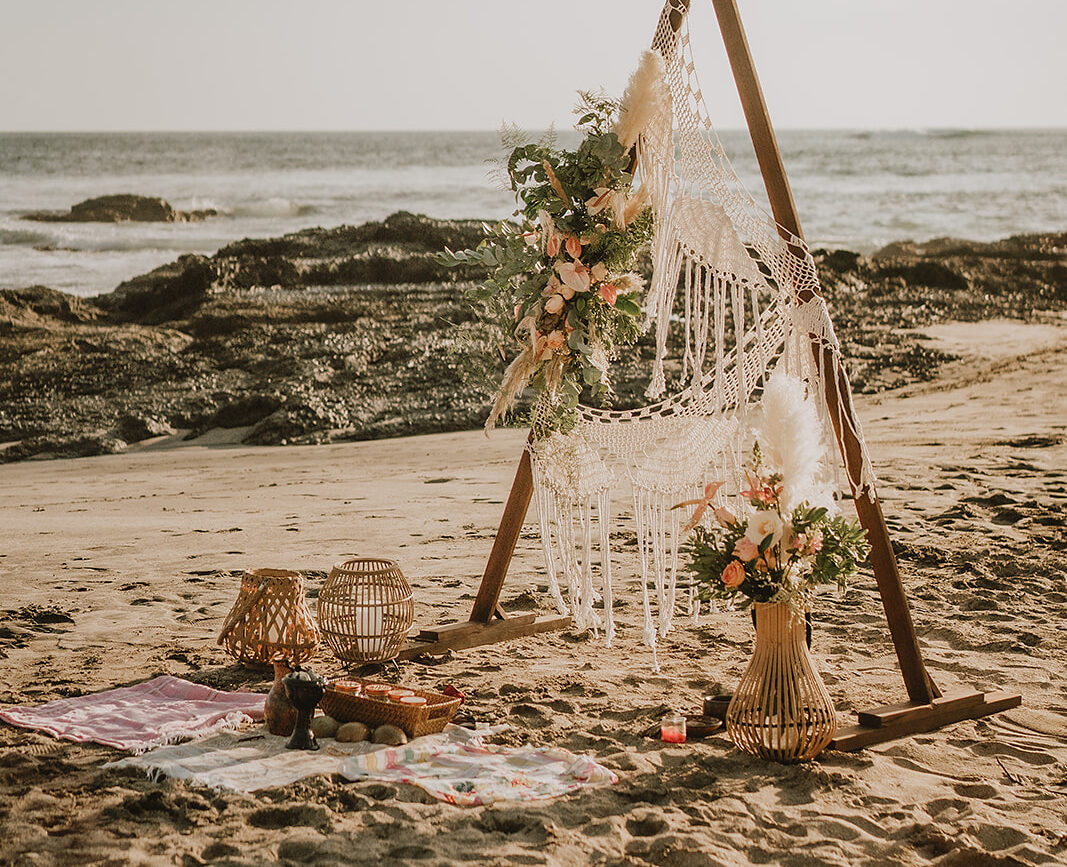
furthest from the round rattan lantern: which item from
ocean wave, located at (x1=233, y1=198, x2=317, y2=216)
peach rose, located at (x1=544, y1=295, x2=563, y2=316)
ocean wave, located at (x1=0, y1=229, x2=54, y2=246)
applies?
ocean wave, located at (x1=233, y1=198, x2=317, y2=216)

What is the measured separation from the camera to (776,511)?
3404 millimetres

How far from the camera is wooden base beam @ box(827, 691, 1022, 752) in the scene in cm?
358

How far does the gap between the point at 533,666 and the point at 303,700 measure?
1.20 m

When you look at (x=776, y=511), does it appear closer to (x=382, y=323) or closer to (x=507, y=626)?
(x=507, y=626)

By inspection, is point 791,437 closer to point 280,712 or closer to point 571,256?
point 571,256

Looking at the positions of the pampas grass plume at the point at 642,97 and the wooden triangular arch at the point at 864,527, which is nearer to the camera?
the wooden triangular arch at the point at 864,527

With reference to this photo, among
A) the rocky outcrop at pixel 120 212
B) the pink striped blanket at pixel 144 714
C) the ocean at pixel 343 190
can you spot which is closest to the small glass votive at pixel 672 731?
the pink striped blanket at pixel 144 714

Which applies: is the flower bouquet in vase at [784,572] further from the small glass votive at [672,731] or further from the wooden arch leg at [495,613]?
the wooden arch leg at [495,613]

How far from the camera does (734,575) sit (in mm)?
3340

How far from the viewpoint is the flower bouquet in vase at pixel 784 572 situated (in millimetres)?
3371

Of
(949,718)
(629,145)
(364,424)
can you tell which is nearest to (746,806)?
(949,718)

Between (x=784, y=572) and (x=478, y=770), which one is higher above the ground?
(x=784, y=572)

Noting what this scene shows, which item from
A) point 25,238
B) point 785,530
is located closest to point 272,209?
point 25,238

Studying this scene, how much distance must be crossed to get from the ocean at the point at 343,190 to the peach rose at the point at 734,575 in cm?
1192
